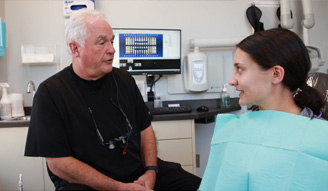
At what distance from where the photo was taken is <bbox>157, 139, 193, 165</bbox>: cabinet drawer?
2312 mm

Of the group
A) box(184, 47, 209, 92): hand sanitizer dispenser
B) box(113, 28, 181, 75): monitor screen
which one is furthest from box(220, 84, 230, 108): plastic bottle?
box(113, 28, 181, 75): monitor screen

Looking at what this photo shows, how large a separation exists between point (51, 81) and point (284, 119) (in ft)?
3.49

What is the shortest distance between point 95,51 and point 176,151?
1.20 meters

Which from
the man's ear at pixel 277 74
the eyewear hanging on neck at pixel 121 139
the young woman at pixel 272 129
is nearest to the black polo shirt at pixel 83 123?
the eyewear hanging on neck at pixel 121 139

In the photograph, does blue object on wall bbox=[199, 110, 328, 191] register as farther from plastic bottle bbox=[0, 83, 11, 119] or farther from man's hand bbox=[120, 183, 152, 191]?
plastic bottle bbox=[0, 83, 11, 119]

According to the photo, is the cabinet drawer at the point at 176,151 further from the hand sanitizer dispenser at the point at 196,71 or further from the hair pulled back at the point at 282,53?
the hair pulled back at the point at 282,53

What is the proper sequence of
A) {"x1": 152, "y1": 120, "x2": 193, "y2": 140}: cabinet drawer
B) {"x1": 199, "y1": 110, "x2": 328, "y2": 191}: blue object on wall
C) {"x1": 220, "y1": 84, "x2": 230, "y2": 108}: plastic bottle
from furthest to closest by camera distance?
{"x1": 220, "y1": 84, "x2": 230, "y2": 108}: plastic bottle
{"x1": 152, "y1": 120, "x2": 193, "y2": 140}: cabinet drawer
{"x1": 199, "y1": 110, "x2": 328, "y2": 191}: blue object on wall

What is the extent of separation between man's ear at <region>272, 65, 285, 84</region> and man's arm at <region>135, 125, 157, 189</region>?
79 cm

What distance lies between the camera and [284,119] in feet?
3.03

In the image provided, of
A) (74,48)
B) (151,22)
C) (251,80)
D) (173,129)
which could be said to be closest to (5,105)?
(74,48)

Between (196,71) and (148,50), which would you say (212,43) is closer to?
(196,71)

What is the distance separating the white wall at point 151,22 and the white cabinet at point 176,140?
0.60 m

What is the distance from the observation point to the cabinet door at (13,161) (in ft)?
6.97

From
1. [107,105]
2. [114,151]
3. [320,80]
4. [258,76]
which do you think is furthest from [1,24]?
[320,80]
